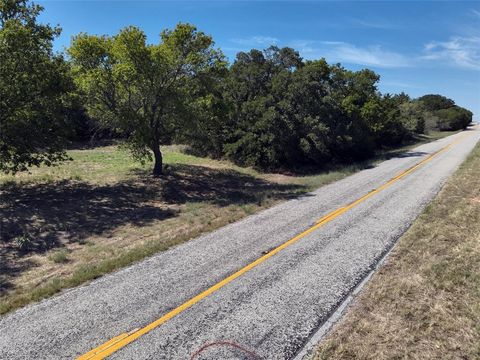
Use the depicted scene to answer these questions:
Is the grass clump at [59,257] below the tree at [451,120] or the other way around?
below

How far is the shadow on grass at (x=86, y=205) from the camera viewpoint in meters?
12.2

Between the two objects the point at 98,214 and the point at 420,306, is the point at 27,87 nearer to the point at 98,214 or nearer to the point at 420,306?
the point at 98,214

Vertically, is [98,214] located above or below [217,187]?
above

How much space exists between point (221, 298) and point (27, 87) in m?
13.6

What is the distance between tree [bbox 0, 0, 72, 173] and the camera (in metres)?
15.6

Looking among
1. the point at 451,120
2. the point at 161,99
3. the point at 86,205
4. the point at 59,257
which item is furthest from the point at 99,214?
the point at 451,120

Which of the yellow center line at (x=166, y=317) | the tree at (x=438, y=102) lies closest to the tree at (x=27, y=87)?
the yellow center line at (x=166, y=317)

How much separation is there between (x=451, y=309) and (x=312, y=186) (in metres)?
15.0

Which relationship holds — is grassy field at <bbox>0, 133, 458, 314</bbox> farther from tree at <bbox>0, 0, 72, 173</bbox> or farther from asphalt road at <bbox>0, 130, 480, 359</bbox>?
tree at <bbox>0, 0, 72, 173</bbox>

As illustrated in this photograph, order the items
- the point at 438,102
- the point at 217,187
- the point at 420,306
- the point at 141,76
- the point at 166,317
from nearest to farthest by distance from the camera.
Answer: the point at 166,317, the point at 420,306, the point at 141,76, the point at 217,187, the point at 438,102

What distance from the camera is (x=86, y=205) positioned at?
16.9 m

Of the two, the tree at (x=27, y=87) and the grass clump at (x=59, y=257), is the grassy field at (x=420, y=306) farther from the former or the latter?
Result: the tree at (x=27, y=87)

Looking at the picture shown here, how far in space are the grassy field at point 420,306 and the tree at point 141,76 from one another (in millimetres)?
13862

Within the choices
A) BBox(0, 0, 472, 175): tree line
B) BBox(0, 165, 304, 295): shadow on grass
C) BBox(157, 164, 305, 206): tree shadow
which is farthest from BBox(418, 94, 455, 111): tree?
BBox(0, 165, 304, 295): shadow on grass
